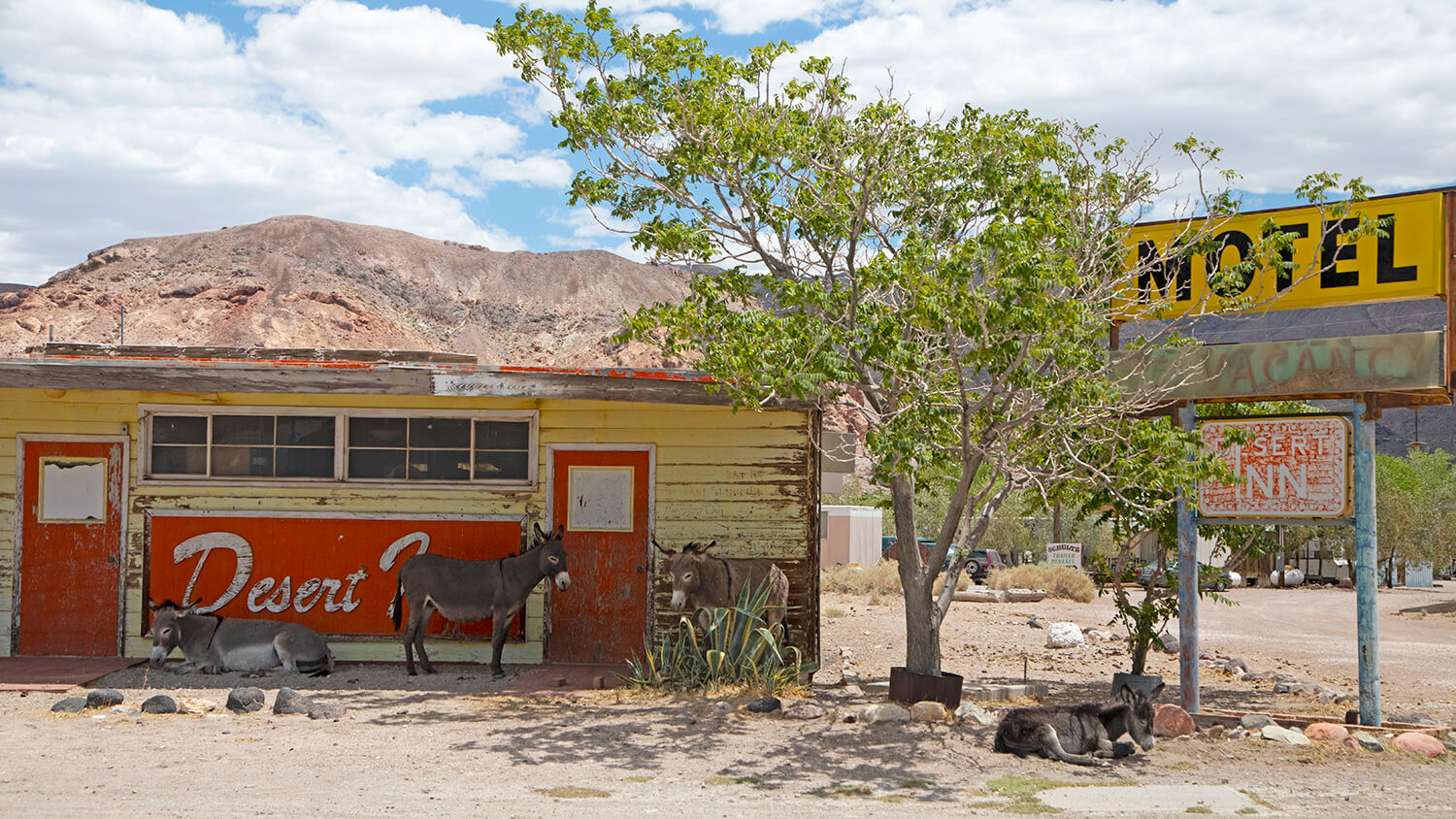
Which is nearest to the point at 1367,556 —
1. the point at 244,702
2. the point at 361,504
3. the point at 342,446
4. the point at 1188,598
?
the point at 1188,598

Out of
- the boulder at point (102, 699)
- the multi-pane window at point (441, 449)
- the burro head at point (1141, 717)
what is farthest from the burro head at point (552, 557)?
the burro head at point (1141, 717)

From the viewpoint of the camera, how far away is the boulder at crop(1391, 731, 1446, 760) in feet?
25.8

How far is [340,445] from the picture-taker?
11.2 m

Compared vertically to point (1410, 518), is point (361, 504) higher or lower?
higher

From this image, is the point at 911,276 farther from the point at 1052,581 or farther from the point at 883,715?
the point at 1052,581

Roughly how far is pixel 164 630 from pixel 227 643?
1.91 ft

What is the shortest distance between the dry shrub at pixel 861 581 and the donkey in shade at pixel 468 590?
1677cm

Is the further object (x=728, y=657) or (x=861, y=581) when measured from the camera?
(x=861, y=581)

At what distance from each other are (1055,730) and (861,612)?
1429 centimetres

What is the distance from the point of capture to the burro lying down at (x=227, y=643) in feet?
33.6

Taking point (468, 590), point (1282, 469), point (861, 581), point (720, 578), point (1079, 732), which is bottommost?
point (861, 581)

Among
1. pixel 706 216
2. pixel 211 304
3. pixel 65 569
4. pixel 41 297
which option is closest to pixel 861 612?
pixel 706 216

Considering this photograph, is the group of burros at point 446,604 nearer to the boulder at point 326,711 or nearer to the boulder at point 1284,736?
the boulder at point 326,711

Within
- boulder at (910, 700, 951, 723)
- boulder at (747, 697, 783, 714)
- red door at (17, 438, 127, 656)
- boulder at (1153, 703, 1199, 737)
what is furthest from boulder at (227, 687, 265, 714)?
boulder at (1153, 703, 1199, 737)
